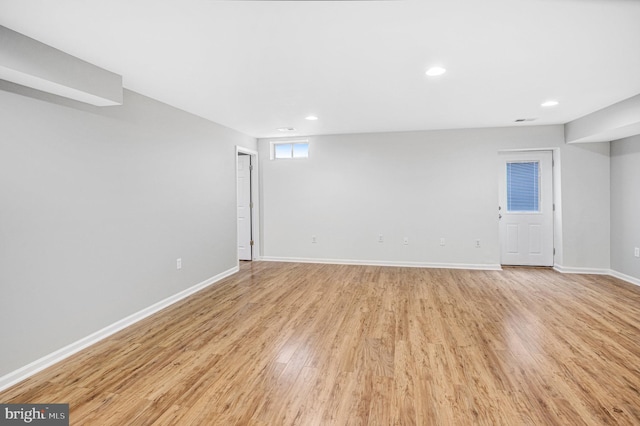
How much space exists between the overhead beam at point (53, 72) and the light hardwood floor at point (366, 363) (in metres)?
2.12

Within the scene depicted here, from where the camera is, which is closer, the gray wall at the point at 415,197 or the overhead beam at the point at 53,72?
the overhead beam at the point at 53,72

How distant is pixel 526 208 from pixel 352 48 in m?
4.77

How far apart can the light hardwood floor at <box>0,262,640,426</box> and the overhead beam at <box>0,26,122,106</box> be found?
6.96ft

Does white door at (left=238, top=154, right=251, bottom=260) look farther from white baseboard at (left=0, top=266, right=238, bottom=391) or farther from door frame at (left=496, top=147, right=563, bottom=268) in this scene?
door frame at (left=496, top=147, right=563, bottom=268)

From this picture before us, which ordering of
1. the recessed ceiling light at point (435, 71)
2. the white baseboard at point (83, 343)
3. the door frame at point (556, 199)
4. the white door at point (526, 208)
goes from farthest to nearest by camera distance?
1. the white door at point (526, 208)
2. the door frame at point (556, 199)
3. the recessed ceiling light at point (435, 71)
4. the white baseboard at point (83, 343)

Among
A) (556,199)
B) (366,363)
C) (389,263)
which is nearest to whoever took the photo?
(366,363)

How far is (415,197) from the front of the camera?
5664 mm

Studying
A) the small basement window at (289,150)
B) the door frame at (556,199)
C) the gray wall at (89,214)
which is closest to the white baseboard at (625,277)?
the door frame at (556,199)

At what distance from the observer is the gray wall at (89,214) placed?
2.25 metres

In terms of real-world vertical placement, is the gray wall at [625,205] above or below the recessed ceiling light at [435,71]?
below

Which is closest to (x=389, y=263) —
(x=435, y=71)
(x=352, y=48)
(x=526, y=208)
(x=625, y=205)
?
(x=526, y=208)

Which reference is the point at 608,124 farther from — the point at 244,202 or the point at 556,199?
the point at 244,202

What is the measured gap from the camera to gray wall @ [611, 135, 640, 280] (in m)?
4.41

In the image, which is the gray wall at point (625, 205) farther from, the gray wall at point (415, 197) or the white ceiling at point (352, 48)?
the white ceiling at point (352, 48)
